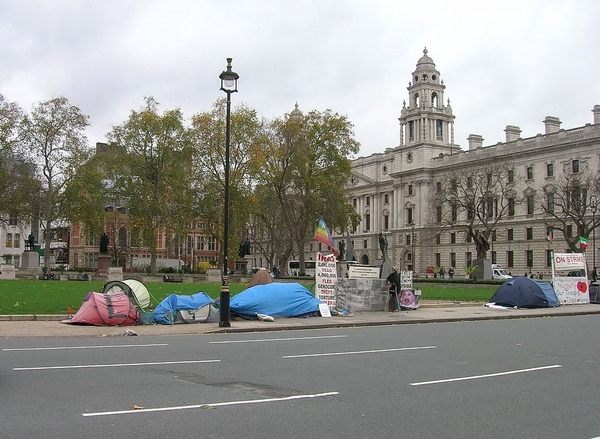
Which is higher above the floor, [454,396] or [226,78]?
[226,78]

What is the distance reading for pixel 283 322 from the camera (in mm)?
21578

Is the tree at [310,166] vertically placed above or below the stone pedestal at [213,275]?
above

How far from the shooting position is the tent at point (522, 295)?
31.2 m

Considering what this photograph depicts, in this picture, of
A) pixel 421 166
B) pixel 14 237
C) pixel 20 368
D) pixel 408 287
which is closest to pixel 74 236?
pixel 14 237

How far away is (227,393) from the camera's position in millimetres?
9195

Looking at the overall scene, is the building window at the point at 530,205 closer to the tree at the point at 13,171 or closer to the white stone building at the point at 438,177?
the white stone building at the point at 438,177

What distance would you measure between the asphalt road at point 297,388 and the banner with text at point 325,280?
8422mm

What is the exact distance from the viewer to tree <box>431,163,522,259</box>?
6988 cm

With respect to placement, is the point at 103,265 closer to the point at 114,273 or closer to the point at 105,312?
the point at 114,273

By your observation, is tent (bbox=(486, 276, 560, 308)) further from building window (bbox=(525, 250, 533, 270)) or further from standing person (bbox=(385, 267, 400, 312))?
building window (bbox=(525, 250, 533, 270))

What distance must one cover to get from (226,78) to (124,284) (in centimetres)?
788

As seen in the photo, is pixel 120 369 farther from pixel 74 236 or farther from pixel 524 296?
pixel 74 236

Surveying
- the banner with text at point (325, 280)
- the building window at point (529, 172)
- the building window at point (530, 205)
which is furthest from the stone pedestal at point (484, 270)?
the building window at point (529, 172)

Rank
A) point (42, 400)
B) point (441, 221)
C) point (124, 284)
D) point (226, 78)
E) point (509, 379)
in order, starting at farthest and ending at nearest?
point (441, 221) < point (124, 284) < point (226, 78) < point (509, 379) < point (42, 400)
